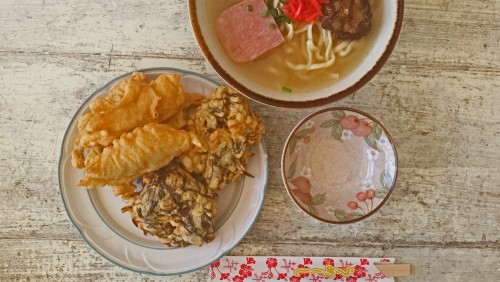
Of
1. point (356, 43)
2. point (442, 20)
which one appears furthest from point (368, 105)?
point (442, 20)

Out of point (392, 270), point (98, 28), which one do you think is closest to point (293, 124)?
point (392, 270)

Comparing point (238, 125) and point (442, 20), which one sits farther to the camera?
point (442, 20)

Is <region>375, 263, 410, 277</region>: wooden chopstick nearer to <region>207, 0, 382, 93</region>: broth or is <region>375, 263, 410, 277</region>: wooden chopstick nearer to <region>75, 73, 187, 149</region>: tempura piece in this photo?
<region>207, 0, 382, 93</region>: broth

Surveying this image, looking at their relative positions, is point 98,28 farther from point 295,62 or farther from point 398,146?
point 398,146

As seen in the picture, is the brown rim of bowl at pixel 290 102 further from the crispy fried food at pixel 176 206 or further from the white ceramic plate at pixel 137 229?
the crispy fried food at pixel 176 206

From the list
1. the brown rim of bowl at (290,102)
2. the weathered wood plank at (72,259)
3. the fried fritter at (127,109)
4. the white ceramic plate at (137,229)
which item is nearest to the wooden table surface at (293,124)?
the weathered wood plank at (72,259)

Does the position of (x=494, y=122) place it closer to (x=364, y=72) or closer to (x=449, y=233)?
(x=449, y=233)
